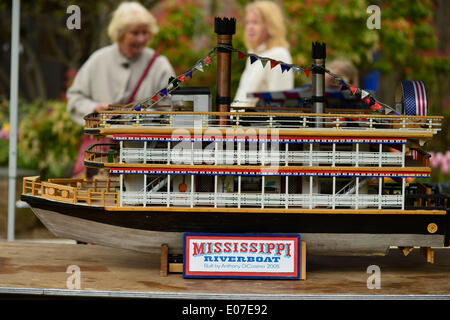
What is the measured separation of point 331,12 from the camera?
16031 millimetres

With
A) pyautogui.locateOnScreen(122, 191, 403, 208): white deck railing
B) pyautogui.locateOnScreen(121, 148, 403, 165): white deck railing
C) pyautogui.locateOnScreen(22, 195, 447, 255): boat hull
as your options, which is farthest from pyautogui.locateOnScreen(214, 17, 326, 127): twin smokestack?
pyautogui.locateOnScreen(22, 195, 447, 255): boat hull

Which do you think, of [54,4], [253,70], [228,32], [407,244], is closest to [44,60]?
[54,4]

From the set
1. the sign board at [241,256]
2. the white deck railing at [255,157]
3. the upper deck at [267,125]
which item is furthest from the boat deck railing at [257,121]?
the sign board at [241,256]

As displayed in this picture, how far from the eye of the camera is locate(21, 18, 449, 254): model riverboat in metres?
8.00

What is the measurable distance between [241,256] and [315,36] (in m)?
9.19

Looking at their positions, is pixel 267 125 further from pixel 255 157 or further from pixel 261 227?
pixel 261 227

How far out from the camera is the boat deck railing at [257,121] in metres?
8.00

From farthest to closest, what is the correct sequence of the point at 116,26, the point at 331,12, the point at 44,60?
the point at 44,60 < the point at 331,12 < the point at 116,26

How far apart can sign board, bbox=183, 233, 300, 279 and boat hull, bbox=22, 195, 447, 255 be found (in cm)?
14

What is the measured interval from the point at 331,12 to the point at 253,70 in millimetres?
5024

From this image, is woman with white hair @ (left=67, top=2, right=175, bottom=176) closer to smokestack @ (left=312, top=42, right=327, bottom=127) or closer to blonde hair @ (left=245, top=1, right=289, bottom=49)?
blonde hair @ (left=245, top=1, right=289, bottom=49)

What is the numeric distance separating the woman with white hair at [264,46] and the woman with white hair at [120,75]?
4.30 feet

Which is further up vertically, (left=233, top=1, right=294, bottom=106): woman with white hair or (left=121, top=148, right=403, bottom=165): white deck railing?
A: (left=233, top=1, right=294, bottom=106): woman with white hair
